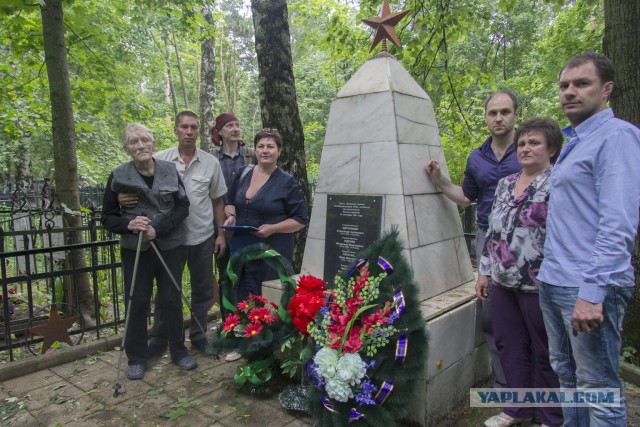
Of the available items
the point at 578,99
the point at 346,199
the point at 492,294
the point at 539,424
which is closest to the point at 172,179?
the point at 346,199

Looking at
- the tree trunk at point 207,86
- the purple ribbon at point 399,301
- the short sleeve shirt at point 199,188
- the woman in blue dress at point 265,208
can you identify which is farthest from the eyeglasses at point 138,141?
the tree trunk at point 207,86

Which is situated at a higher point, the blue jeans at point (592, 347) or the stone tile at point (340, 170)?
the stone tile at point (340, 170)

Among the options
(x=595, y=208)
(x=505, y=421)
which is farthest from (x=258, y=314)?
(x=595, y=208)

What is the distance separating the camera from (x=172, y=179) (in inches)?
126

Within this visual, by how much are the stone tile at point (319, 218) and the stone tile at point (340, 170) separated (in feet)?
0.22

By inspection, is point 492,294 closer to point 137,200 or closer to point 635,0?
point 137,200

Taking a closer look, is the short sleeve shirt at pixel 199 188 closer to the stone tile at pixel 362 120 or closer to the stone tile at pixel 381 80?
the stone tile at pixel 362 120

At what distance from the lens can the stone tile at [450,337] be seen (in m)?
2.60

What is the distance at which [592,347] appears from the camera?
1774 mm

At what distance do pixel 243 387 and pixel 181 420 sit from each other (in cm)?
52

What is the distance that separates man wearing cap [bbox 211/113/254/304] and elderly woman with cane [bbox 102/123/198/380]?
23.4 inches

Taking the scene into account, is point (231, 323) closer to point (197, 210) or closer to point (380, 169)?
point (197, 210)

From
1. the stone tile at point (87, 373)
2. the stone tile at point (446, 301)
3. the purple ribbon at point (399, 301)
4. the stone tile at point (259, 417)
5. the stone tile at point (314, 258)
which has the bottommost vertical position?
the stone tile at point (259, 417)

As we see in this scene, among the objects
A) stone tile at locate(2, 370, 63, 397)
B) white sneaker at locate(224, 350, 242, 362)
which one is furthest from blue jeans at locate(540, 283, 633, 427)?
stone tile at locate(2, 370, 63, 397)
